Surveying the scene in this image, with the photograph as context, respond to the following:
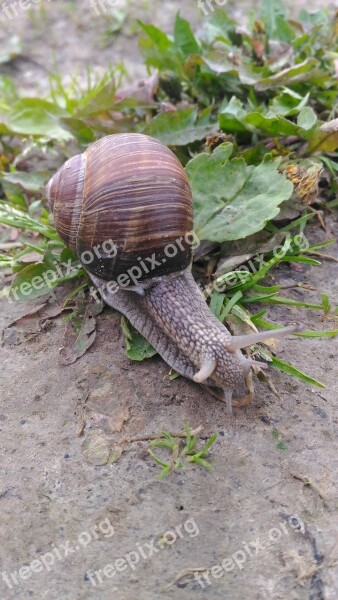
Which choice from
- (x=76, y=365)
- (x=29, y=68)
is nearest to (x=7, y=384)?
(x=76, y=365)

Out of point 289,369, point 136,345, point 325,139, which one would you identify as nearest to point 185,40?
point 325,139

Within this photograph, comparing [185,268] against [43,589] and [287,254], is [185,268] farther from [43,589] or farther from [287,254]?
[43,589]

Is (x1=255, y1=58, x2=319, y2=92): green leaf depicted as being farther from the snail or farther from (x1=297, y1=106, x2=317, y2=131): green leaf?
the snail

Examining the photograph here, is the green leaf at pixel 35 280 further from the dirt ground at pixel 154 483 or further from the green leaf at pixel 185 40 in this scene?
the green leaf at pixel 185 40

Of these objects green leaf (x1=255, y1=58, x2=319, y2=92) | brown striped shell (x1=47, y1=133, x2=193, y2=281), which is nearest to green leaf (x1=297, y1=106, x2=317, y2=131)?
green leaf (x1=255, y1=58, x2=319, y2=92)

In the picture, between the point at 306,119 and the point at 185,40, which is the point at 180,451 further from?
the point at 185,40

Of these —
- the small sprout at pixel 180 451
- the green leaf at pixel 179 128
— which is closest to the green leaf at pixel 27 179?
the green leaf at pixel 179 128
